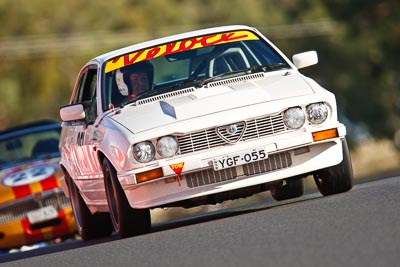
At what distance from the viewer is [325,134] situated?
11.2m

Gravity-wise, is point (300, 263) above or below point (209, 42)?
below

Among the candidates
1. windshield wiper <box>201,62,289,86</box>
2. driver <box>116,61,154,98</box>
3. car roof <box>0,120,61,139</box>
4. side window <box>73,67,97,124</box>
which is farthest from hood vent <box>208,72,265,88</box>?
car roof <box>0,120,61,139</box>

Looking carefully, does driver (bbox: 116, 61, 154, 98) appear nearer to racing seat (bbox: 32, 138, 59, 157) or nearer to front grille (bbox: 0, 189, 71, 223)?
front grille (bbox: 0, 189, 71, 223)

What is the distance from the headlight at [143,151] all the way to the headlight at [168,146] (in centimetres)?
9

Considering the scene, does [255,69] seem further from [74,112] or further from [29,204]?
[29,204]

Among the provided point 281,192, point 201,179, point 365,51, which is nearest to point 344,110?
point 365,51

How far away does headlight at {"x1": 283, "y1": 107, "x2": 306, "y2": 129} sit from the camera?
11070 mm

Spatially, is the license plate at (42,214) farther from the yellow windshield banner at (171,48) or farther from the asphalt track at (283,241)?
the asphalt track at (283,241)

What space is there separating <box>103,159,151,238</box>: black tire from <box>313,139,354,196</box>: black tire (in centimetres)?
145

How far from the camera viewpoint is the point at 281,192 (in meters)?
14.1

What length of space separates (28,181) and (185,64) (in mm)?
4625

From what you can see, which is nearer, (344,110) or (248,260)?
(248,260)

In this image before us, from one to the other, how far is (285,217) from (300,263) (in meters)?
2.55

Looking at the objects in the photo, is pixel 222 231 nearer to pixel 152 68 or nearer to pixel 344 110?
pixel 152 68
